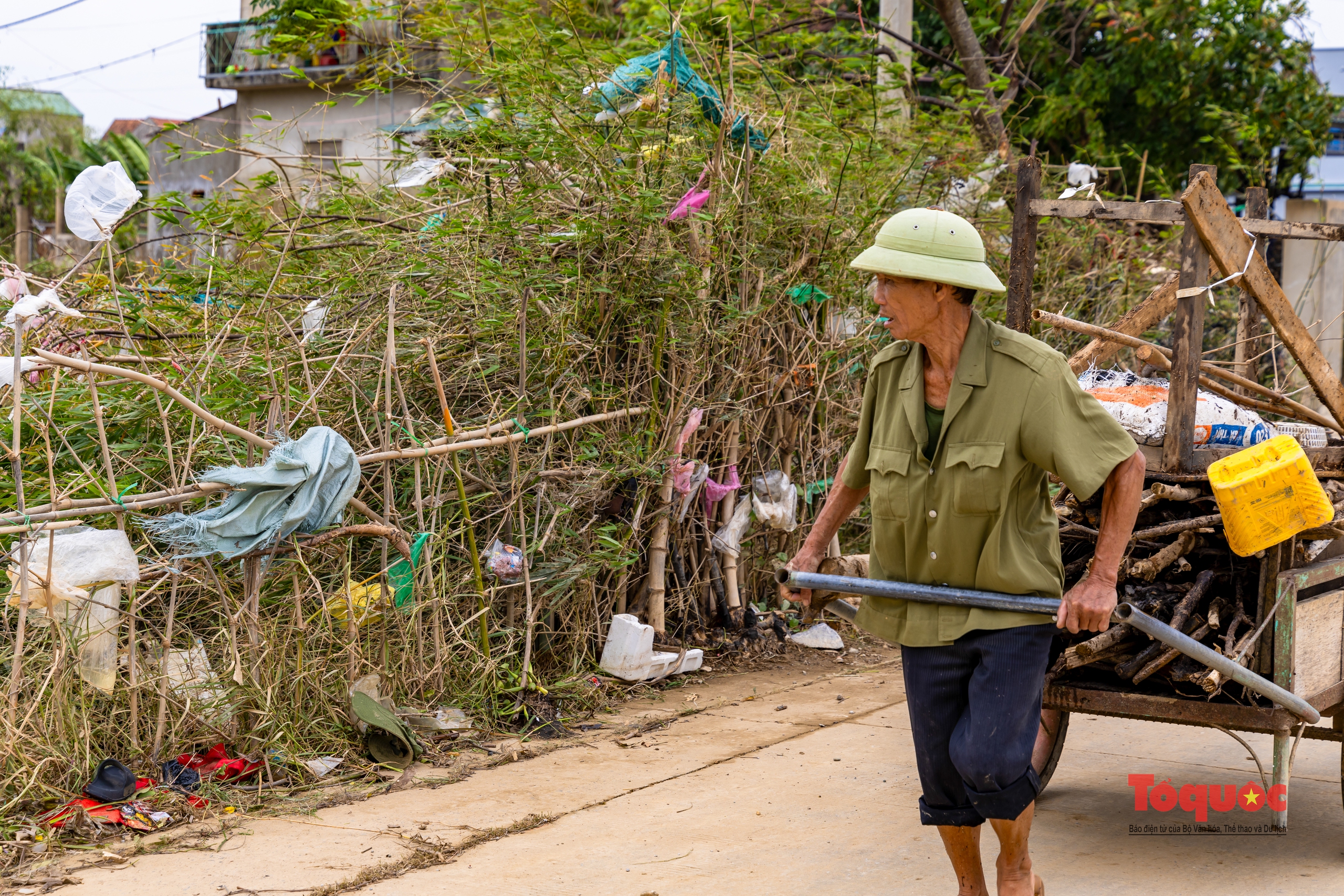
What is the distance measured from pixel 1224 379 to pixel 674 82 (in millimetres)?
2840

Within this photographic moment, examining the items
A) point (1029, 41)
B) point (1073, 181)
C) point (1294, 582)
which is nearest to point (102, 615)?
point (1294, 582)

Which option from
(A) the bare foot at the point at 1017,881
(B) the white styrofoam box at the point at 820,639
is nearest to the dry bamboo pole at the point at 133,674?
(A) the bare foot at the point at 1017,881

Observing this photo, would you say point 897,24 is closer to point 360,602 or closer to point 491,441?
point 491,441

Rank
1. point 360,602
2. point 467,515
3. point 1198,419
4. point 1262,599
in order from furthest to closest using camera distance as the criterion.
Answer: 1. point 467,515
2. point 360,602
3. point 1198,419
4. point 1262,599

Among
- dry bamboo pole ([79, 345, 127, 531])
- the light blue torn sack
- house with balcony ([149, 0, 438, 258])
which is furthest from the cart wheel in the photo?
house with balcony ([149, 0, 438, 258])

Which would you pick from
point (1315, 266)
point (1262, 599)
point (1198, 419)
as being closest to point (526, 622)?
point (1198, 419)

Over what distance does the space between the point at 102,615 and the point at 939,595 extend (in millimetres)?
2679

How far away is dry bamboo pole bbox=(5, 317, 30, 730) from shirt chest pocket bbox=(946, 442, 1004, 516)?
Result: 8.97 feet

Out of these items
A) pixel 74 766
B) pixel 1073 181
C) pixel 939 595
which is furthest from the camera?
pixel 1073 181

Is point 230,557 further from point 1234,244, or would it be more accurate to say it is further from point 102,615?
point 1234,244

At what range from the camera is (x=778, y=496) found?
630 cm

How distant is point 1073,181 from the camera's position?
752 cm

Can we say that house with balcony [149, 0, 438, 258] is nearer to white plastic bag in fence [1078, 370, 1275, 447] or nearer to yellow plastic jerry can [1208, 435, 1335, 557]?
white plastic bag in fence [1078, 370, 1275, 447]

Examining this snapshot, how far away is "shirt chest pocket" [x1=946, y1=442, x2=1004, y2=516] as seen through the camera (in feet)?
9.18
